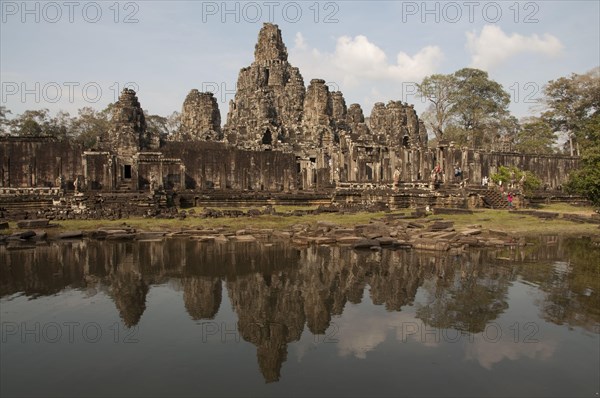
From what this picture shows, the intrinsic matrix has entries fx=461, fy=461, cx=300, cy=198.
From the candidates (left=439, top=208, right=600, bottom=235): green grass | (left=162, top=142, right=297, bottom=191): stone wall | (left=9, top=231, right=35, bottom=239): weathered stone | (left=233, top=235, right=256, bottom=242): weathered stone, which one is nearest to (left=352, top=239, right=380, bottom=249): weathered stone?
(left=233, top=235, right=256, bottom=242): weathered stone

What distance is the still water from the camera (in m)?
5.04

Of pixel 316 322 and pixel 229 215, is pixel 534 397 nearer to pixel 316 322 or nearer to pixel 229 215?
pixel 316 322

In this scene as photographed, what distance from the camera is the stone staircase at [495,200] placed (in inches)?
1072

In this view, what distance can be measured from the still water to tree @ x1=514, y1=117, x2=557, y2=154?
47.6 metres

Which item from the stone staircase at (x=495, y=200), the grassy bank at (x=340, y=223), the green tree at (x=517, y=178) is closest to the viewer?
the grassy bank at (x=340, y=223)

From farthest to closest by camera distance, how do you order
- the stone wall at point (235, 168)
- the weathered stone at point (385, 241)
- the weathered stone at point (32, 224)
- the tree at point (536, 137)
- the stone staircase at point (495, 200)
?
the tree at point (536, 137) → the stone wall at point (235, 168) → the stone staircase at point (495, 200) → the weathered stone at point (32, 224) → the weathered stone at point (385, 241)

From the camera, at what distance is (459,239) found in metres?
14.2

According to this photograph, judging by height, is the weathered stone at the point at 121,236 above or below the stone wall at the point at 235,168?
below

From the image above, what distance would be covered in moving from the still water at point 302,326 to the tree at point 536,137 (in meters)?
47.6

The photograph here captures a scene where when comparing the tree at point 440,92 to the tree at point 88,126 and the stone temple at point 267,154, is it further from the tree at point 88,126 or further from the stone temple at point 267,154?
the tree at point 88,126

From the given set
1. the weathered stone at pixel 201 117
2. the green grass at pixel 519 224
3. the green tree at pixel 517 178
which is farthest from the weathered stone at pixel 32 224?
the weathered stone at pixel 201 117

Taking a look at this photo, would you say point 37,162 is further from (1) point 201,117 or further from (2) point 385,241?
(2) point 385,241

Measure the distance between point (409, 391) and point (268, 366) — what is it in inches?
65.9

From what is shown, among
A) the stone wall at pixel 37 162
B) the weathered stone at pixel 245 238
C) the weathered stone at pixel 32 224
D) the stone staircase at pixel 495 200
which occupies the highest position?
the stone wall at pixel 37 162
